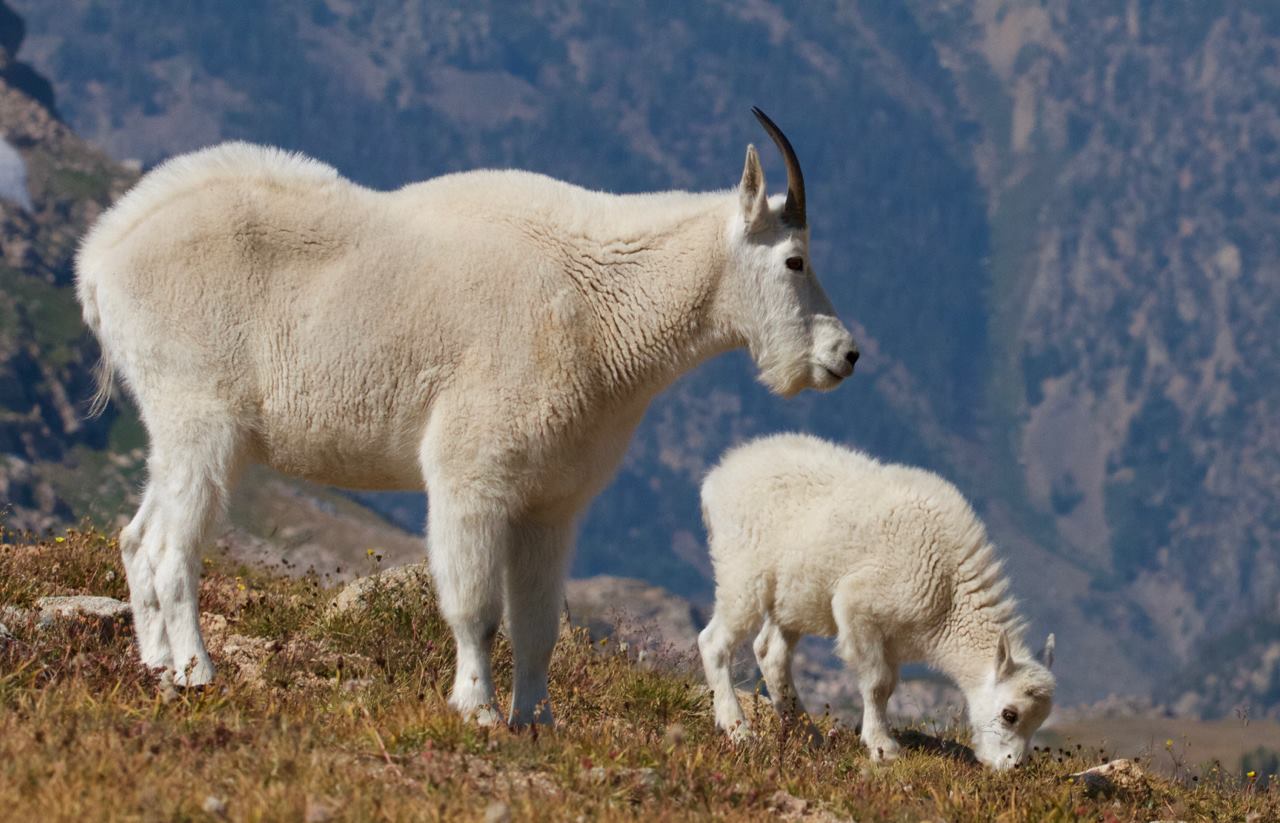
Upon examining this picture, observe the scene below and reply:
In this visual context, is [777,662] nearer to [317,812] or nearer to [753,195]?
[753,195]

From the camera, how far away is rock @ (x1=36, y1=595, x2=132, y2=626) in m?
9.63

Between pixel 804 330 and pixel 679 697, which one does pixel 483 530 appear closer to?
pixel 804 330

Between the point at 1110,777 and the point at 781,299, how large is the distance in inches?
164

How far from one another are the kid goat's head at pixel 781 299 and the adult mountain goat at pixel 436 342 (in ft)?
0.05

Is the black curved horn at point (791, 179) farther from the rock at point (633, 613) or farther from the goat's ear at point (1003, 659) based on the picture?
the goat's ear at point (1003, 659)

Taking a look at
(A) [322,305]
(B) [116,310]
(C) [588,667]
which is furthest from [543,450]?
(C) [588,667]

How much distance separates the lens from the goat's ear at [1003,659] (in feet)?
41.7

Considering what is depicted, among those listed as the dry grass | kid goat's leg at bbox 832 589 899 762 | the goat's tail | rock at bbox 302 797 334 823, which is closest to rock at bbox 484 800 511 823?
the dry grass

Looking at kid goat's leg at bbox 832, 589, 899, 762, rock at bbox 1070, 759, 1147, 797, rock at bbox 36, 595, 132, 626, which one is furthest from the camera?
kid goat's leg at bbox 832, 589, 899, 762

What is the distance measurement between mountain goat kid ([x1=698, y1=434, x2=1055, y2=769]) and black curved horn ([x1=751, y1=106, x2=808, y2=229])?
3.94 m

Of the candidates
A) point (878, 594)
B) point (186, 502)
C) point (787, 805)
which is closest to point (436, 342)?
point (186, 502)

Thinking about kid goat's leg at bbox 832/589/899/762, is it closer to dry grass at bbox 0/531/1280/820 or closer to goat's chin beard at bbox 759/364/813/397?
dry grass at bbox 0/531/1280/820

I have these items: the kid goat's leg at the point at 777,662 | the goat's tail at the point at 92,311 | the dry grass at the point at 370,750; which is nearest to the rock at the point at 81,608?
the dry grass at the point at 370,750

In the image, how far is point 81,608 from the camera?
9.93 m
